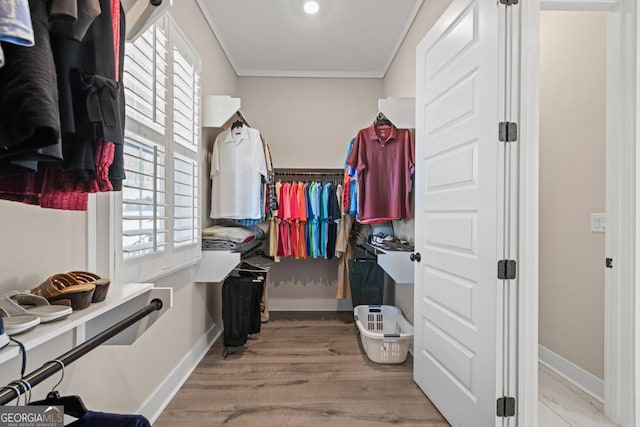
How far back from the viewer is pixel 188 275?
89.4 inches

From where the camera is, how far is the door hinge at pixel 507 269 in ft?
4.72

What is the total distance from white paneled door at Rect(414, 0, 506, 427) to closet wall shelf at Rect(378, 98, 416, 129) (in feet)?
0.93

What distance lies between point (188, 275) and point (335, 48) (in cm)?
250

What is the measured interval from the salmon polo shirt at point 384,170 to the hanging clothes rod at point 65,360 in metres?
1.86

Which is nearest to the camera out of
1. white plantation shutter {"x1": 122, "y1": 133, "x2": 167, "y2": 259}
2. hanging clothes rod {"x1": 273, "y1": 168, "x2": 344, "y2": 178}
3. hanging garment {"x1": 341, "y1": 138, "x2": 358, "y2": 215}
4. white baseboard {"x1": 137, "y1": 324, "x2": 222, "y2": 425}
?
white plantation shutter {"x1": 122, "y1": 133, "x2": 167, "y2": 259}

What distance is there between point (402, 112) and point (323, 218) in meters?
1.31

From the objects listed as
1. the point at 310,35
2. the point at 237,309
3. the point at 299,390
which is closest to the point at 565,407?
the point at 299,390

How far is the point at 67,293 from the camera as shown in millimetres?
860

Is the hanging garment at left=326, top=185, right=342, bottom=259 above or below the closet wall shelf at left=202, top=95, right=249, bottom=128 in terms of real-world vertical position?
below

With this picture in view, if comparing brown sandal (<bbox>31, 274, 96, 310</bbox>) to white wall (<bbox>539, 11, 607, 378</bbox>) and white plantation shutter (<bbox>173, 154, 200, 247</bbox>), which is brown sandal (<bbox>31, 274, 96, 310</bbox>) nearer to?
white plantation shutter (<bbox>173, 154, 200, 247</bbox>)

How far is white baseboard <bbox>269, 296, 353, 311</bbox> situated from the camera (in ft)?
12.4

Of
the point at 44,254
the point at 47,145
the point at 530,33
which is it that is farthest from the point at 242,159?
the point at 47,145

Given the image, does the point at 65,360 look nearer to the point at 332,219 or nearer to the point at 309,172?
the point at 332,219

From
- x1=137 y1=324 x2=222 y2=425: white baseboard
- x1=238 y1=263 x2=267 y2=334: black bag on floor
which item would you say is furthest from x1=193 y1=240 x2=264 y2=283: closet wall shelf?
x1=137 y1=324 x2=222 y2=425: white baseboard
